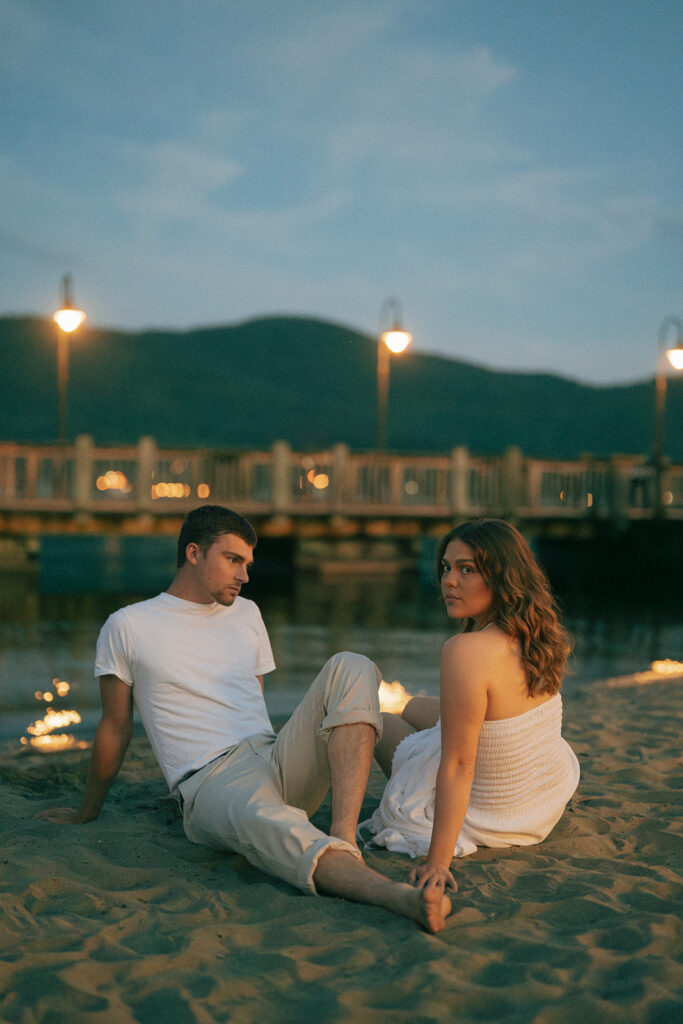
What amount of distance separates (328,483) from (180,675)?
1703cm

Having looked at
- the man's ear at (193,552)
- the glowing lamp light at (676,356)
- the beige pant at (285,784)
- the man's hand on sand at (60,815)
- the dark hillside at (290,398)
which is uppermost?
the dark hillside at (290,398)

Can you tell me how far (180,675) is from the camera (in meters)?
3.86

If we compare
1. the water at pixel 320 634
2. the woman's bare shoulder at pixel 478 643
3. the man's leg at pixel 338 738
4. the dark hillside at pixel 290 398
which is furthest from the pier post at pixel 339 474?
the dark hillside at pixel 290 398

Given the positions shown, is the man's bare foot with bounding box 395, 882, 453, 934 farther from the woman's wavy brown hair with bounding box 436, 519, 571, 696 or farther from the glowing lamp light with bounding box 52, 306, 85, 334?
the glowing lamp light with bounding box 52, 306, 85, 334

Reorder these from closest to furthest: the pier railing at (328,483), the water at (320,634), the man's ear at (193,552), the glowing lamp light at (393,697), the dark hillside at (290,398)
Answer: the man's ear at (193,552) → the glowing lamp light at (393,697) → the water at (320,634) → the pier railing at (328,483) → the dark hillside at (290,398)

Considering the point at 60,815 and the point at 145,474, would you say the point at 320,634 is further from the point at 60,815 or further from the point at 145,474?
the point at 60,815

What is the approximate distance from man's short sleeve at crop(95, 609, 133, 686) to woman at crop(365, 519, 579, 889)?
1.13 metres

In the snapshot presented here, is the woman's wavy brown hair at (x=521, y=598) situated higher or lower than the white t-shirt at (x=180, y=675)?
higher

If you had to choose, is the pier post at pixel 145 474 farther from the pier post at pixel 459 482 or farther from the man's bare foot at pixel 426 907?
the man's bare foot at pixel 426 907

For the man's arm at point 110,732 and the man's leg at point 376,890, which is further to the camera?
the man's arm at point 110,732

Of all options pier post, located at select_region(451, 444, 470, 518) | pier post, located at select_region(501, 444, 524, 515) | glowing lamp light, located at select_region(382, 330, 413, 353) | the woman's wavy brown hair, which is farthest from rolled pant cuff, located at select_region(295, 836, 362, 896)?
glowing lamp light, located at select_region(382, 330, 413, 353)

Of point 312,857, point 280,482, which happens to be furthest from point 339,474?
point 312,857

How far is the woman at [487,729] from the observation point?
3291mm

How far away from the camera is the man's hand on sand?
13.8 feet
